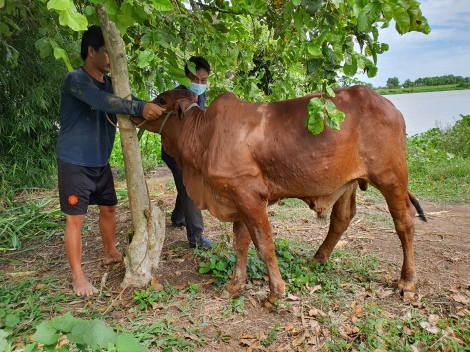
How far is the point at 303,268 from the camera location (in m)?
4.07

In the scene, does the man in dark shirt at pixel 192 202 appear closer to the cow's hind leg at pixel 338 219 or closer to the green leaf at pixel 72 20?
the cow's hind leg at pixel 338 219

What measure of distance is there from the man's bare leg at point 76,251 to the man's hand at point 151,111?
3.55 ft

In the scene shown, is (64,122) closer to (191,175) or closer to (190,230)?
(191,175)

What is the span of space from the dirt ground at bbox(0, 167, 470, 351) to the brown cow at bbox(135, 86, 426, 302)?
0.32m

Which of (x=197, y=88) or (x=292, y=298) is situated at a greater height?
(x=197, y=88)

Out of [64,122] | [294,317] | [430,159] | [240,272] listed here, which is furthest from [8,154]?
[430,159]

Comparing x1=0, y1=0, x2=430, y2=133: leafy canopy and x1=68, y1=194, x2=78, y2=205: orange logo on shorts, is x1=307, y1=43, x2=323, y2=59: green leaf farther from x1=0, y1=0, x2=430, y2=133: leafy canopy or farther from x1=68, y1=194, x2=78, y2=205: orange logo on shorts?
x1=68, y1=194, x2=78, y2=205: orange logo on shorts

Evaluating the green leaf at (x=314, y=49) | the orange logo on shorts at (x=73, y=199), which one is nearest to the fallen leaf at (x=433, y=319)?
the green leaf at (x=314, y=49)

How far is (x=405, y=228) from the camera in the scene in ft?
11.9

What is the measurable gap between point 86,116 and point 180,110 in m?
0.83

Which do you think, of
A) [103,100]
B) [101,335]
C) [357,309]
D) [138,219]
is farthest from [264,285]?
[101,335]

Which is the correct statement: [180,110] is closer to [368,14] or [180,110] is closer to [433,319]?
[368,14]

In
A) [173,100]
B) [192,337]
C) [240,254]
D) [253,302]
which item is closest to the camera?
[192,337]

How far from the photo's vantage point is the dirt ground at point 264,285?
3.26 meters
